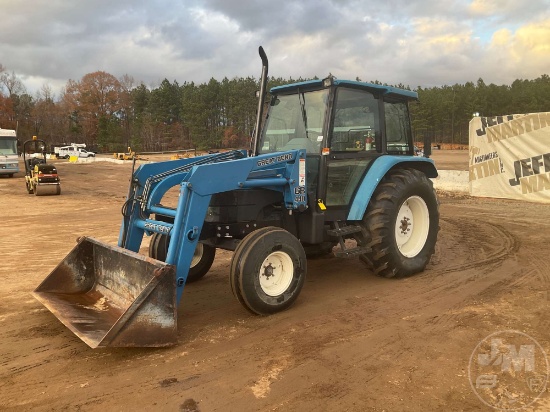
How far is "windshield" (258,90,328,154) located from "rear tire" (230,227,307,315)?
135cm

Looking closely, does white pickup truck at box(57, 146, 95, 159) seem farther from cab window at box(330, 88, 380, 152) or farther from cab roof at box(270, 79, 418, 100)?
cab window at box(330, 88, 380, 152)

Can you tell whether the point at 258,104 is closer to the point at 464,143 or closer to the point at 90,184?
the point at 90,184

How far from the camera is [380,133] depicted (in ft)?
18.9

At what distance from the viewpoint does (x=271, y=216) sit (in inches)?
203

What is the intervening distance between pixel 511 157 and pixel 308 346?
10958mm

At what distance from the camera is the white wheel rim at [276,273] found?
4455 mm

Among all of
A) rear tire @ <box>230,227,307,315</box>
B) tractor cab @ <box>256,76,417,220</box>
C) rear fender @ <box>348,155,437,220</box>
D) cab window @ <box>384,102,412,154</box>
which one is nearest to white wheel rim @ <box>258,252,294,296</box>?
rear tire @ <box>230,227,307,315</box>

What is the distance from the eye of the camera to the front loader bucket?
139 inches

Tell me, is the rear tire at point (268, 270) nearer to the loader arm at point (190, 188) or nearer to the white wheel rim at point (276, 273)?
the white wheel rim at point (276, 273)

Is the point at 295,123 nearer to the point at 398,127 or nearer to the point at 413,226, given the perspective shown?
the point at 398,127

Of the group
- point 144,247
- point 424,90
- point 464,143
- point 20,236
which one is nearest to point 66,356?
point 144,247

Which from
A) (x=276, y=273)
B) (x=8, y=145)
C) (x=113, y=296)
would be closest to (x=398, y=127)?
(x=276, y=273)

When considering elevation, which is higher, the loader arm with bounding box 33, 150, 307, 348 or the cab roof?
the cab roof

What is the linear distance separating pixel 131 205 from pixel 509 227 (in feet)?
24.8
